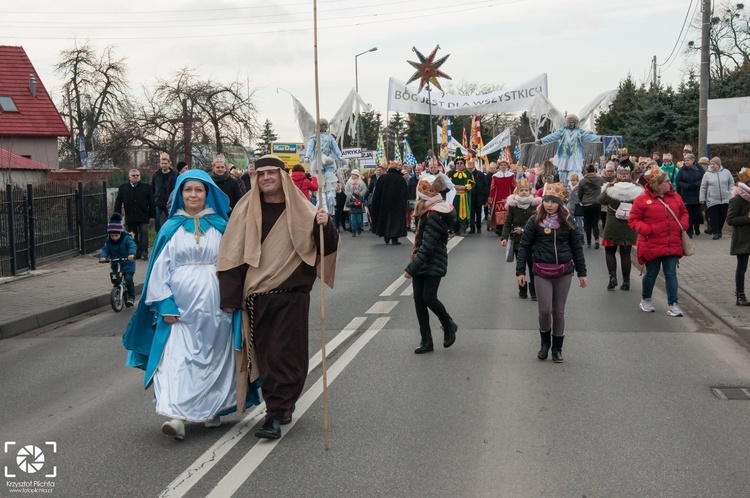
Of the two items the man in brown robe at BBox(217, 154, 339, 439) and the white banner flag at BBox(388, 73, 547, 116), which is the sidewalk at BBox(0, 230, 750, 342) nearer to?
the man in brown robe at BBox(217, 154, 339, 439)

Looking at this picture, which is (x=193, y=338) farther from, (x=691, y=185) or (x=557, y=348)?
(x=691, y=185)

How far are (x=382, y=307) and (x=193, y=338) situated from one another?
6073mm

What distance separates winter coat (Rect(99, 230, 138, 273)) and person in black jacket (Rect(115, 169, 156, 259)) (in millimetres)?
5200

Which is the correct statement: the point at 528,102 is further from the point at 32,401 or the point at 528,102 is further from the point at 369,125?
the point at 369,125

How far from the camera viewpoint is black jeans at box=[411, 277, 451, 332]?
8945mm

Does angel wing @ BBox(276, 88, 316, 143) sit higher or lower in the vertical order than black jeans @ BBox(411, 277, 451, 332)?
higher

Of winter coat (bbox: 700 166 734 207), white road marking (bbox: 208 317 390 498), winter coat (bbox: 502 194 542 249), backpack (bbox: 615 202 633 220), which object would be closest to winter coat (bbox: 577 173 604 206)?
winter coat (bbox: 700 166 734 207)

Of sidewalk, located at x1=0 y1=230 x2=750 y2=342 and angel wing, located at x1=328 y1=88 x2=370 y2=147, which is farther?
angel wing, located at x1=328 y1=88 x2=370 y2=147

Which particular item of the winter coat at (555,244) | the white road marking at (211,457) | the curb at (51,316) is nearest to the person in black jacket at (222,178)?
the curb at (51,316)

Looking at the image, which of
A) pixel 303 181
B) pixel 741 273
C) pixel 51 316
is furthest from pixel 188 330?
pixel 303 181

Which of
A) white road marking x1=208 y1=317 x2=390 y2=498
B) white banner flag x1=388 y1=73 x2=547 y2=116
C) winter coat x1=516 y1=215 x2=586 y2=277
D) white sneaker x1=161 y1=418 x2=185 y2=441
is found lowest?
white road marking x1=208 y1=317 x2=390 y2=498

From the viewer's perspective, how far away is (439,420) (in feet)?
21.1

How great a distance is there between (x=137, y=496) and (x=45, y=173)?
4430 centimetres

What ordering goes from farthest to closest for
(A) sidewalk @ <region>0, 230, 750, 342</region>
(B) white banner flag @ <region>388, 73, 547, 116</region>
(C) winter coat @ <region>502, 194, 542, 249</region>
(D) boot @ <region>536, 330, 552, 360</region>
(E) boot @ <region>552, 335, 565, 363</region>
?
(B) white banner flag @ <region>388, 73, 547, 116</region>, (C) winter coat @ <region>502, 194, 542, 249</region>, (A) sidewalk @ <region>0, 230, 750, 342</region>, (D) boot @ <region>536, 330, 552, 360</region>, (E) boot @ <region>552, 335, 565, 363</region>
